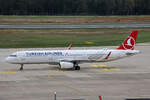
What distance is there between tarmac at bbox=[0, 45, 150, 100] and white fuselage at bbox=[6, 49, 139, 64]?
1.36m

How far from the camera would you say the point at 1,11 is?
15275cm

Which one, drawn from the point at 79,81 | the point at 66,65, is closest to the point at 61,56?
the point at 66,65

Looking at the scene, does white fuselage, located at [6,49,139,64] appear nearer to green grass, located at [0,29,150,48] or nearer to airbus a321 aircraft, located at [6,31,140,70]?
airbus a321 aircraft, located at [6,31,140,70]

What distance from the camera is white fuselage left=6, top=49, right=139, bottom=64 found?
157 ft

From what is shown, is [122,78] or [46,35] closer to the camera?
[122,78]

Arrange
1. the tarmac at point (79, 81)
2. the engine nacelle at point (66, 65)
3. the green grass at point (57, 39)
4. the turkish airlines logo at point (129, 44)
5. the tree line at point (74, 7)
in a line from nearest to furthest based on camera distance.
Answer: the tarmac at point (79, 81), the engine nacelle at point (66, 65), the turkish airlines logo at point (129, 44), the green grass at point (57, 39), the tree line at point (74, 7)

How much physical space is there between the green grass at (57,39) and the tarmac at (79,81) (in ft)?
69.4

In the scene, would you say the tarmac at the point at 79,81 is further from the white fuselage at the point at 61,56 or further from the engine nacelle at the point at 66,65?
the white fuselage at the point at 61,56

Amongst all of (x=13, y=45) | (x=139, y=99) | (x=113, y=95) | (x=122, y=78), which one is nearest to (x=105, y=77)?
(x=122, y=78)

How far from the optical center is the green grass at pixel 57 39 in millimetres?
74625

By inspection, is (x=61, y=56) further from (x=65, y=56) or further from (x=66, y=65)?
(x=66, y=65)

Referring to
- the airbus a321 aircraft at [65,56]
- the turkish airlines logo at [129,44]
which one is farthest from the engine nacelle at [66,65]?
the turkish airlines logo at [129,44]

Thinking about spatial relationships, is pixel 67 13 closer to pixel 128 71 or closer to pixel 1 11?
pixel 1 11

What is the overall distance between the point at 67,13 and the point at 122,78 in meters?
121
